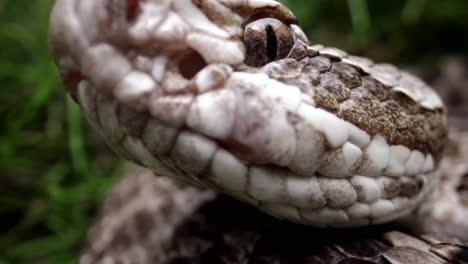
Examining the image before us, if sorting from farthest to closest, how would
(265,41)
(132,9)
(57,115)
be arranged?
1. (57,115)
2. (265,41)
3. (132,9)

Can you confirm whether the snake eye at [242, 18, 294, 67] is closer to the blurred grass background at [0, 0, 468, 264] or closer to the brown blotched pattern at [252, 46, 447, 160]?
the brown blotched pattern at [252, 46, 447, 160]

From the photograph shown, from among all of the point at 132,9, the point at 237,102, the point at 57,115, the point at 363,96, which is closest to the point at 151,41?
the point at 132,9

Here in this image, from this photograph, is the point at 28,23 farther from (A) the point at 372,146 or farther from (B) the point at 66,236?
(A) the point at 372,146

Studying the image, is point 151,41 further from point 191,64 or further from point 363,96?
point 363,96

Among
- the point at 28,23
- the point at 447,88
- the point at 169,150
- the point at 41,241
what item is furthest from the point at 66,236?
the point at 447,88

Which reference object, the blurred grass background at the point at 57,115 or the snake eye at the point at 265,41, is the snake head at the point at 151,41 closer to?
the snake eye at the point at 265,41
